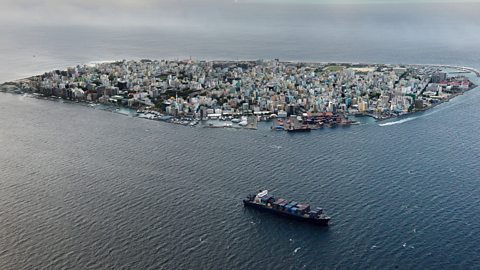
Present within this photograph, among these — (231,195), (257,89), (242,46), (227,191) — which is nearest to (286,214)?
(231,195)

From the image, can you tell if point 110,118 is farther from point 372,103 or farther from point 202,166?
point 372,103

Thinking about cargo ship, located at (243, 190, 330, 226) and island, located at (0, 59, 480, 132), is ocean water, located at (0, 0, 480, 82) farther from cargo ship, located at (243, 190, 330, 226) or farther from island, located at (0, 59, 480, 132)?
cargo ship, located at (243, 190, 330, 226)

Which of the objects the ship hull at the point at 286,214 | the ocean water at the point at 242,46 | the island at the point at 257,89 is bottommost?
the ship hull at the point at 286,214

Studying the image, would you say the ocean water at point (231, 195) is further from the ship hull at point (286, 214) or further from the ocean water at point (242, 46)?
the ocean water at point (242, 46)

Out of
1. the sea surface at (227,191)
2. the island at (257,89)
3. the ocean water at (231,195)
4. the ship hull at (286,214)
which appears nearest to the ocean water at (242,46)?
the island at (257,89)

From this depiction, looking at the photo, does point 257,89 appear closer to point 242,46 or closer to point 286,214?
point 286,214

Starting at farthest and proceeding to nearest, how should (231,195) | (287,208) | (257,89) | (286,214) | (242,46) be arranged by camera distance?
(242,46)
(257,89)
(231,195)
(286,214)
(287,208)
